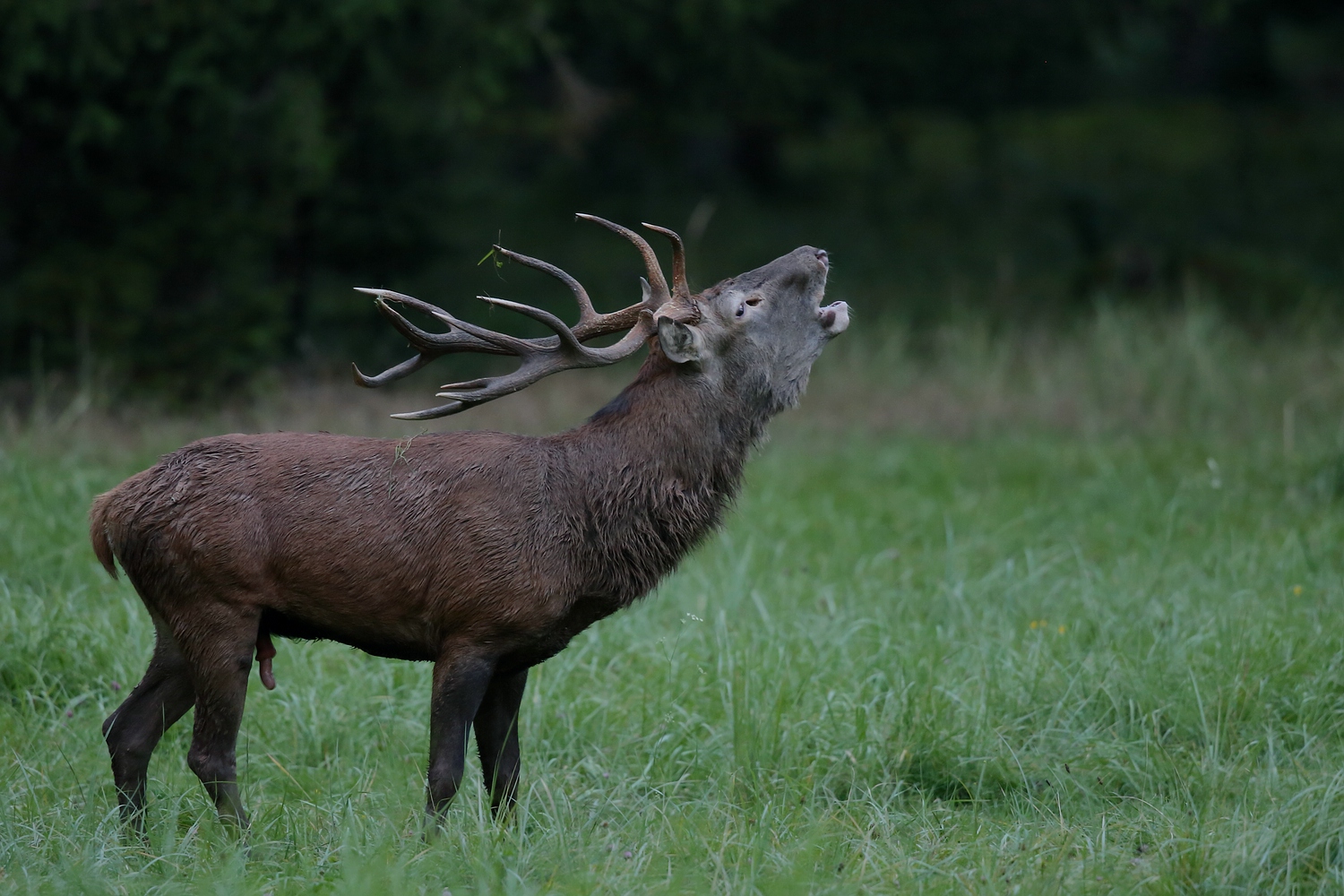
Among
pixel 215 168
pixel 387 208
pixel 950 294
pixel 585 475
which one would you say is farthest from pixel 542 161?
pixel 585 475

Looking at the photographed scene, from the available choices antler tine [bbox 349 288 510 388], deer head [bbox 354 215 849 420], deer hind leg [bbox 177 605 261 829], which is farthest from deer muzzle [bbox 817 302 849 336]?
deer hind leg [bbox 177 605 261 829]

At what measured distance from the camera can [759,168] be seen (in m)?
21.2

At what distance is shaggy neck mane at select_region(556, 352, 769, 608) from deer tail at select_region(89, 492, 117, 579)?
1396 mm

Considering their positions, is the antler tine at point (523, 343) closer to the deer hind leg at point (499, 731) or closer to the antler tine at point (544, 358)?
the antler tine at point (544, 358)

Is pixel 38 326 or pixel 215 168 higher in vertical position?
pixel 215 168

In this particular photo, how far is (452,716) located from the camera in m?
3.93

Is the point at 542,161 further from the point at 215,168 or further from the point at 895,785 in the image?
the point at 895,785

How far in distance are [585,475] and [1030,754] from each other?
5.91 ft

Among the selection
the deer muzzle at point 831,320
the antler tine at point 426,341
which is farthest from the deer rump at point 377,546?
the deer muzzle at point 831,320

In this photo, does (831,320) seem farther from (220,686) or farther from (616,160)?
(616,160)

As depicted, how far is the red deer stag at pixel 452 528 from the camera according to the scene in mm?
3979

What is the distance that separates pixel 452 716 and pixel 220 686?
2.25 ft

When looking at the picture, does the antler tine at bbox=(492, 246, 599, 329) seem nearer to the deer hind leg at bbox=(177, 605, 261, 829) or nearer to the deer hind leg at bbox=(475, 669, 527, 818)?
the deer hind leg at bbox=(475, 669, 527, 818)

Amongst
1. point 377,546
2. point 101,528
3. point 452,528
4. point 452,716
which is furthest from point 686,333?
point 101,528
